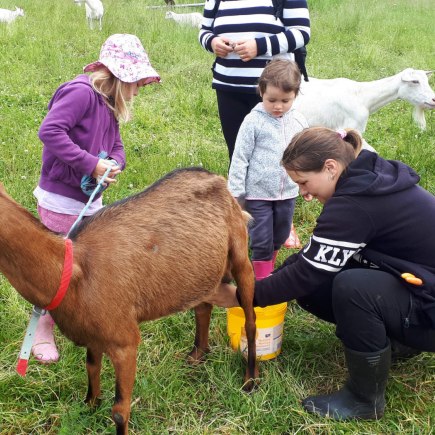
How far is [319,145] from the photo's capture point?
2.49 m

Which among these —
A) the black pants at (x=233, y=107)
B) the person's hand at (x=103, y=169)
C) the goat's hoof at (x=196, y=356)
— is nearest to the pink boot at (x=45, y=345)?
the goat's hoof at (x=196, y=356)

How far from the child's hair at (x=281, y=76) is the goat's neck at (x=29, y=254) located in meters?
1.56

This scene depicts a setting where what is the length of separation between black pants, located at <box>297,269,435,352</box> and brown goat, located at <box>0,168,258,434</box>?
19.9 inches

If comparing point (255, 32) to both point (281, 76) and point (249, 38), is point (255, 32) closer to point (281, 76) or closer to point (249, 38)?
point (249, 38)

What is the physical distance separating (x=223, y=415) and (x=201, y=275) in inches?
27.2

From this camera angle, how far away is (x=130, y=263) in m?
2.30

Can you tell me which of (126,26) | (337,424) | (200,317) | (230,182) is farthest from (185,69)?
(337,424)

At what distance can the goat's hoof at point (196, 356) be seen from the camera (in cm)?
299

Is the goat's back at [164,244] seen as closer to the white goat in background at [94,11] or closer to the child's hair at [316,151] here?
the child's hair at [316,151]

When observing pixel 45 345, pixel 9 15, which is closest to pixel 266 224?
pixel 45 345

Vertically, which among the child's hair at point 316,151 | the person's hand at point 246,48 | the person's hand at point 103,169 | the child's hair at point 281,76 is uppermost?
the person's hand at point 246,48

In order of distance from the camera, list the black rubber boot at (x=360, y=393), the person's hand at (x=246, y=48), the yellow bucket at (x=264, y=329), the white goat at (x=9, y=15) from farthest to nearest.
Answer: the white goat at (x=9, y=15), the person's hand at (x=246, y=48), the yellow bucket at (x=264, y=329), the black rubber boot at (x=360, y=393)

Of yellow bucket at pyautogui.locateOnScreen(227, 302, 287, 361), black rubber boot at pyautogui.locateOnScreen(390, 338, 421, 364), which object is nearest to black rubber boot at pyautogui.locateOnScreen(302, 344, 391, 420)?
black rubber boot at pyautogui.locateOnScreen(390, 338, 421, 364)

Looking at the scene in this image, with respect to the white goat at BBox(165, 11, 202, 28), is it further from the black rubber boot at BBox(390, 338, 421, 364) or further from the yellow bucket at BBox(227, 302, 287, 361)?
the black rubber boot at BBox(390, 338, 421, 364)
